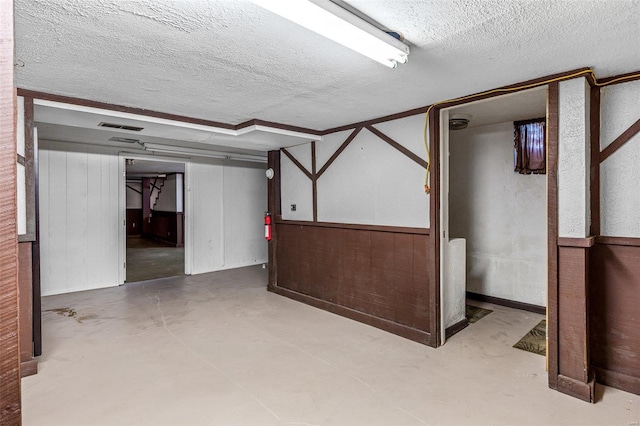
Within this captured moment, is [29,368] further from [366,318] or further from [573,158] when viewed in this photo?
[573,158]

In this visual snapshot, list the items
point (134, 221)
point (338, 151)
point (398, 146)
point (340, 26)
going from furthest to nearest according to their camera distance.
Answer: point (134, 221) < point (338, 151) < point (398, 146) < point (340, 26)

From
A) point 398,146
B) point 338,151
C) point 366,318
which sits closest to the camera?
point 398,146

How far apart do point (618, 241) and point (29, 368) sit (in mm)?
4478

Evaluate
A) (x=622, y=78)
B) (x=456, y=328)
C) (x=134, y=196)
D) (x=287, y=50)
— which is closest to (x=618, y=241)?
(x=622, y=78)

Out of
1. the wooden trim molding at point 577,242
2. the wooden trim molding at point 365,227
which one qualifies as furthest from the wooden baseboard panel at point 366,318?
the wooden trim molding at point 577,242

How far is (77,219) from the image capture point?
17.4 feet

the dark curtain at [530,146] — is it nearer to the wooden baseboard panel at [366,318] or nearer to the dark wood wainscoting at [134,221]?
the wooden baseboard panel at [366,318]

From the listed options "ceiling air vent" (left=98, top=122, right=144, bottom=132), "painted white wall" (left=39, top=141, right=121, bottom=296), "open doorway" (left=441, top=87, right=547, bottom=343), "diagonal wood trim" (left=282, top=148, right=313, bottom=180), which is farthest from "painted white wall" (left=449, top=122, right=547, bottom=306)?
"painted white wall" (left=39, top=141, right=121, bottom=296)

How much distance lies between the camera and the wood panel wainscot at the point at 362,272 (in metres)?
3.35

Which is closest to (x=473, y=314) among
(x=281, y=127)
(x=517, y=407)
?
(x=517, y=407)

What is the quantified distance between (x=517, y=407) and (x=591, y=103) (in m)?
2.18

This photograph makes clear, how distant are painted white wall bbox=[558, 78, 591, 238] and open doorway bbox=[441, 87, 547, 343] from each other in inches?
42.6

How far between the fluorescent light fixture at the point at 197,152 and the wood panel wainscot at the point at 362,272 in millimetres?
2088

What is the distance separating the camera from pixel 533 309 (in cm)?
405
